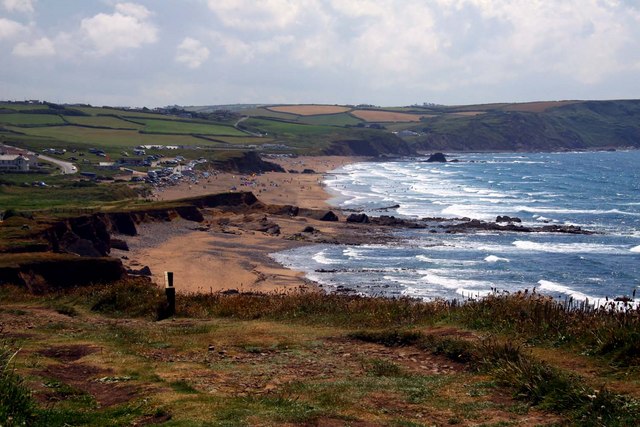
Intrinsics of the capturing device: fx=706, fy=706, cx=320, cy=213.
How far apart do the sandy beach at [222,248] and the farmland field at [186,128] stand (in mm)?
85411

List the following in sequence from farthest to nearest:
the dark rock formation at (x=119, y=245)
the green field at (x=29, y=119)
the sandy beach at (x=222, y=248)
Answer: the green field at (x=29, y=119), the dark rock formation at (x=119, y=245), the sandy beach at (x=222, y=248)

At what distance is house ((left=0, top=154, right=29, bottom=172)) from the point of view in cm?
9538

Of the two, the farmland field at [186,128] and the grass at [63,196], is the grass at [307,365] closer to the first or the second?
the grass at [63,196]

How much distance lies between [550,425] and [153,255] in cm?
4538

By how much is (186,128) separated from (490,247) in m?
135

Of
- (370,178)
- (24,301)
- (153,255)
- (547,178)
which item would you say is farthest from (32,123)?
(24,301)

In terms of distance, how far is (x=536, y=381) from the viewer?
11.4 m

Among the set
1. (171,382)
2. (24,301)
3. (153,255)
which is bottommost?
(153,255)

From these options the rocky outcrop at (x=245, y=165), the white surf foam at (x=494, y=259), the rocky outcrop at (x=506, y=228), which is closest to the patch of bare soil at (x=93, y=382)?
the white surf foam at (x=494, y=259)

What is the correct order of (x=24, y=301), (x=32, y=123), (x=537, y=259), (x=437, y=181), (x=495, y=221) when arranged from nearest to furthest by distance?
(x=24, y=301), (x=537, y=259), (x=495, y=221), (x=437, y=181), (x=32, y=123)

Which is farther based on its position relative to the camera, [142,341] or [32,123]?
[32,123]

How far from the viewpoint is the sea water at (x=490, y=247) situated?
4391 cm

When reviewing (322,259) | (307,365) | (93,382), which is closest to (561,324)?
(307,365)

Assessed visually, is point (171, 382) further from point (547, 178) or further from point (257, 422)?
point (547, 178)
